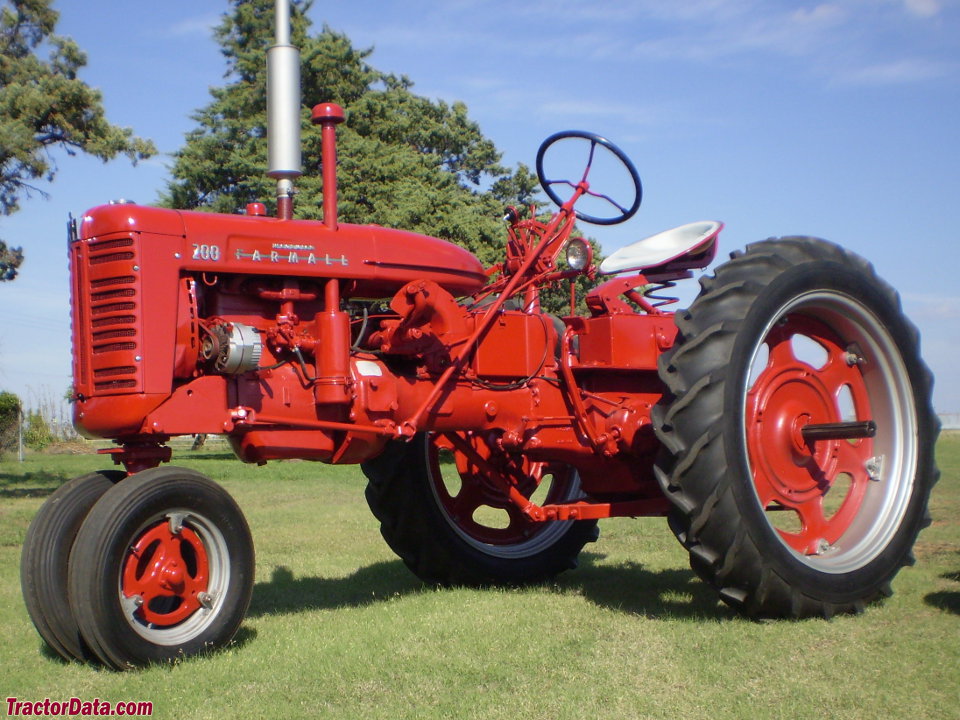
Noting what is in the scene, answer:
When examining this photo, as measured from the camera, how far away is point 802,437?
5.29 metres

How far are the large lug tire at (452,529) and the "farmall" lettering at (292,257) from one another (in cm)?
150

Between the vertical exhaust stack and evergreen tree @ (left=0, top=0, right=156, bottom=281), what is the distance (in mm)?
11072

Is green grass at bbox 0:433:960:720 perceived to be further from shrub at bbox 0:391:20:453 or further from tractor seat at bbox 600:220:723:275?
shrub at bbox 0:391:20:453

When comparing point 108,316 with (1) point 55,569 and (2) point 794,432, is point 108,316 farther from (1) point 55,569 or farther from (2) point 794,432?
(2) point 794,432

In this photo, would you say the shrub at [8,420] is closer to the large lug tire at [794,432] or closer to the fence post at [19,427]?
the fence post at [19,427]

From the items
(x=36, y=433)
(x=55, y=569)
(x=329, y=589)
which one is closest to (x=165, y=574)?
(x=55, y=569)

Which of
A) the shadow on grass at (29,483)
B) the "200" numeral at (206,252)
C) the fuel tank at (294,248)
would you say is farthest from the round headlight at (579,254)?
the shadow on grass at (29,483)

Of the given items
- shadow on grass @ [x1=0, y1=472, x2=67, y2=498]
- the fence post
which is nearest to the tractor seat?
shadow on grass @ [x1=0, y1=472, x2=67, y2=498]

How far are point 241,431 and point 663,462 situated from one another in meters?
1.93

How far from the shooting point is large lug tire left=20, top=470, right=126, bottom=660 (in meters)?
4.21

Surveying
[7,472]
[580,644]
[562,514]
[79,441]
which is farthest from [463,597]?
[79,441]

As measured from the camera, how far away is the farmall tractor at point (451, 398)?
14.4 ft

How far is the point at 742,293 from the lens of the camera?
195 inches

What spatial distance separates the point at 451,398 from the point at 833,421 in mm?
2141
